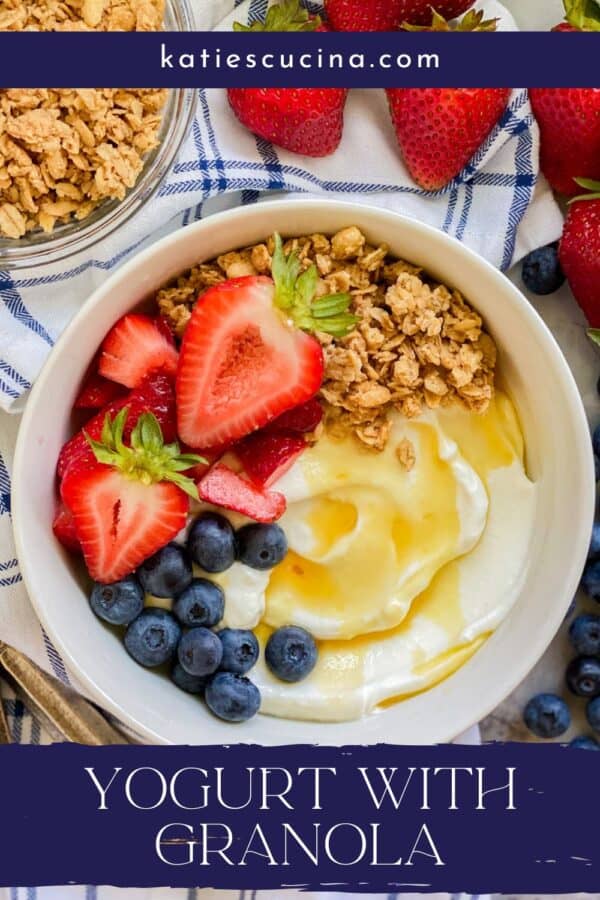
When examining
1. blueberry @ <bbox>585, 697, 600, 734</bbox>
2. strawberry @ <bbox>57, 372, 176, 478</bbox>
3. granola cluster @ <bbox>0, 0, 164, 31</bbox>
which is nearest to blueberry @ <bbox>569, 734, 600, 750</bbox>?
blueberry @ <bbox>585, 697, 600, 734</bbox>

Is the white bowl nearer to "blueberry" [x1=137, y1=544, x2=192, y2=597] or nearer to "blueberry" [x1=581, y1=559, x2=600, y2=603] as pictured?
"blueberry" [x1=137, y1=544, x2=192, y2=597]

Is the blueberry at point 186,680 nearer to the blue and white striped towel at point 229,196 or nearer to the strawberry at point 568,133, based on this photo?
the blue and white striped towel at point 229,196

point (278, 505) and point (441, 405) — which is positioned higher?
point (441, 405)

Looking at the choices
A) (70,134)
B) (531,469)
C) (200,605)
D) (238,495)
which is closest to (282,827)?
(200,605)

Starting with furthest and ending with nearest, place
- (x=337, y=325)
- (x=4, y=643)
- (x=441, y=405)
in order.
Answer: (x=4, y=643), (x=441, y=405), (x=337, y=325)

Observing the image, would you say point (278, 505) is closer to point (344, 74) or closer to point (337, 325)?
point (337, 325)

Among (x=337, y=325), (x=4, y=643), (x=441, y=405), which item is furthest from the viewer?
(x=4, y=643)

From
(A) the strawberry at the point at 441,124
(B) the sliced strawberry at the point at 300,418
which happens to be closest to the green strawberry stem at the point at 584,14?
(A) the strawberry at the point at 441,124

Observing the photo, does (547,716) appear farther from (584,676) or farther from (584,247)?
(584,247)

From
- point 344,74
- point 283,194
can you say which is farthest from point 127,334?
point 344,74
